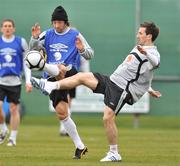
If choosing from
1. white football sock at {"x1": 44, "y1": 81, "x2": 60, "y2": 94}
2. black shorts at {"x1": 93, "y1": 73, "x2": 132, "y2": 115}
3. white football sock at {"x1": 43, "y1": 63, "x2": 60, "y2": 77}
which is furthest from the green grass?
white football sock at {"x1": 43, "y1": 63, "x2": 60, "y2": 77}

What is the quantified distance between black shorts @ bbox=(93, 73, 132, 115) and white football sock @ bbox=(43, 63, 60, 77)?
23.6 inches

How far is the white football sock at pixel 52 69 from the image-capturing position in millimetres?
13156

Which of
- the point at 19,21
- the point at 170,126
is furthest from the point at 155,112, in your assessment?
the point at 19,21

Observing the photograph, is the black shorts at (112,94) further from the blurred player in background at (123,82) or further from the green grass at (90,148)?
the green grass at (90,148)

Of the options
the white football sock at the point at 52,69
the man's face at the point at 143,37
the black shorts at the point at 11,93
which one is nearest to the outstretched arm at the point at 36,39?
the white football sock at the point at 52,69

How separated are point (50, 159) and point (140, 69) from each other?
6.44 feet

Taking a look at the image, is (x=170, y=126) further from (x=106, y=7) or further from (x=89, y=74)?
(x=89, y=74)

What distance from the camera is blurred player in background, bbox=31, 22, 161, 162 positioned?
43.2 feet

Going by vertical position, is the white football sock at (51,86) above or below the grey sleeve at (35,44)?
below

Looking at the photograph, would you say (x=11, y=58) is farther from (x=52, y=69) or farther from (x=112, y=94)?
(x=112, y=94)

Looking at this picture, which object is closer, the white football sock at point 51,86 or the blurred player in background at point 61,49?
the white football sock at point 51,86

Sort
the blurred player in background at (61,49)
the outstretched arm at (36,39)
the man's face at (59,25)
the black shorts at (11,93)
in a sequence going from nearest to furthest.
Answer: the outstretched arm at (36,39) < the blurred player in background at (61,49) < the man's face at (59,25) < the black shorts at (11,93)

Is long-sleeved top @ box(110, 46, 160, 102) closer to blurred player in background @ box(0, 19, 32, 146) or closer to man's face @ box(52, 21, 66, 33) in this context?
man's face @ box(52, 21, 66, 33)

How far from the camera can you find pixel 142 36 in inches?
527
